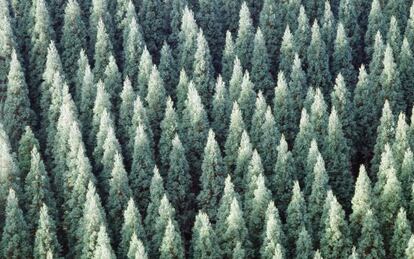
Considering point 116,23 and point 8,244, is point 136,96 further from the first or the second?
point 8,244

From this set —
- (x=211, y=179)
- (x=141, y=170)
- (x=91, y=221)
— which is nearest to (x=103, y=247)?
(x=91, y=221)

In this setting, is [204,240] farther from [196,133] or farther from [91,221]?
[196,133]

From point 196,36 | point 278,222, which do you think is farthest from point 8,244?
point 196,36

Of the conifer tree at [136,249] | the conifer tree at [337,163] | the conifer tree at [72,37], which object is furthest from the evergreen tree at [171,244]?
the conifer tree at [72,37]

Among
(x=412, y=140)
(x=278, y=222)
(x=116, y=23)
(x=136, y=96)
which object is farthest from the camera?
(x=116, y=23)

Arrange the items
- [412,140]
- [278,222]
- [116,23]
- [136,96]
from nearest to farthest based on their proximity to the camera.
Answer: [278,222] → [412,140] → [136,96] → [116,23]

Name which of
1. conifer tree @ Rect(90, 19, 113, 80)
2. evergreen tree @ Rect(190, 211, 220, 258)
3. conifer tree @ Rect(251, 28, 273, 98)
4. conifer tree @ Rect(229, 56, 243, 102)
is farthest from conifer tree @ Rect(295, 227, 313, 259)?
conifer tree @ Rect(90, 19, 113, 80)

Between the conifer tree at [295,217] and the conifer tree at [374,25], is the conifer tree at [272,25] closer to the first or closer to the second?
the conifer tree at [374,25]
